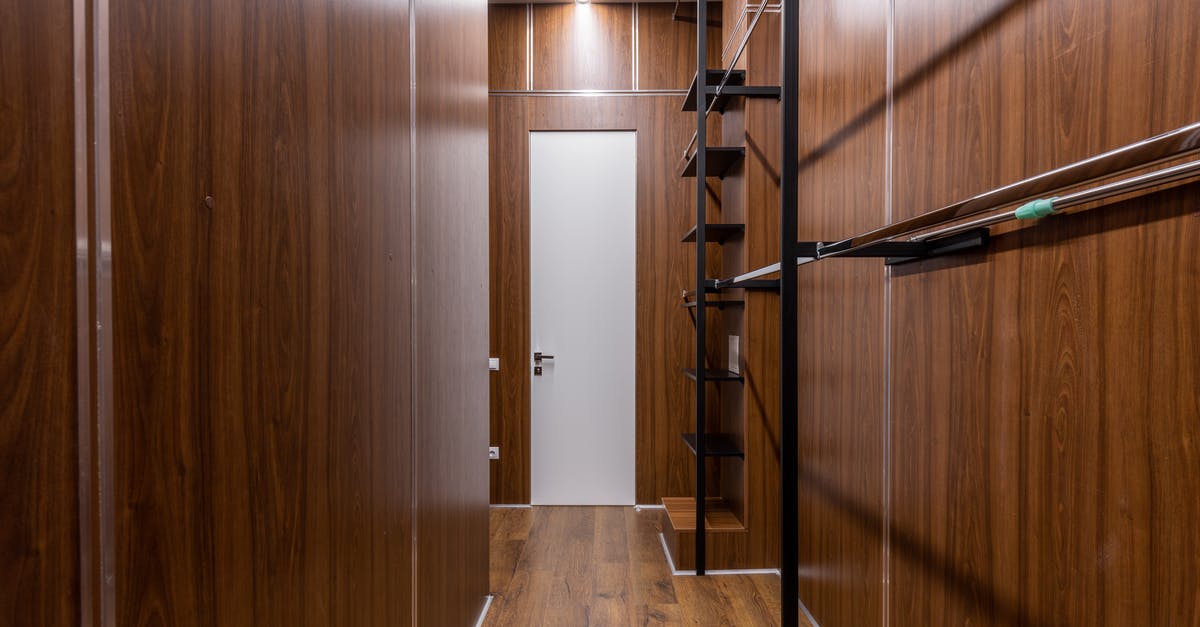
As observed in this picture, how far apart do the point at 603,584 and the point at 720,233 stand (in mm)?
1799

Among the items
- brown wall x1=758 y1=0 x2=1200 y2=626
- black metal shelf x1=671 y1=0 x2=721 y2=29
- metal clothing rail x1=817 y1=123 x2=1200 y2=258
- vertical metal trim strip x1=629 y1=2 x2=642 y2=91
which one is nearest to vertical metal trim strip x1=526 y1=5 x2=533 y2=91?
vertical metal trim strip x1=629 y1=2 x2=642 y2=91

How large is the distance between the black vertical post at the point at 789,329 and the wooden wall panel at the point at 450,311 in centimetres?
86

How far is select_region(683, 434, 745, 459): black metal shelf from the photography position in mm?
2723

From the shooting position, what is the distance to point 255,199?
810 mm

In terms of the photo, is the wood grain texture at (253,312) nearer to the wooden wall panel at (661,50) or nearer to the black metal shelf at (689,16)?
the wooden wall panel at (661,50)

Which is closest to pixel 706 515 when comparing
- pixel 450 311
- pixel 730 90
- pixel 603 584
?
pixel 603 584

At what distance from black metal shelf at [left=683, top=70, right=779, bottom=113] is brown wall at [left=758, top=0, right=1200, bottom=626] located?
49 cm

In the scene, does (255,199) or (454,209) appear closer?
(255,199)

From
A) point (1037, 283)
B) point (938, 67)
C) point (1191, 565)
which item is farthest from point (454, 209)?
point (1191, 565)

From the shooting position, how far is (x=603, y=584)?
2.60m

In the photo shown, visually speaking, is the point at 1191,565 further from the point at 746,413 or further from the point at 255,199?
the point at 746,413

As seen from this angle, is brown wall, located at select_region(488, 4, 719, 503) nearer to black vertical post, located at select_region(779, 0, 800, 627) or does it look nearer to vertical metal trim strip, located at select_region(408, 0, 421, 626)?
vertical metal trim strip, located at select_region(408, 0, 421, 626)

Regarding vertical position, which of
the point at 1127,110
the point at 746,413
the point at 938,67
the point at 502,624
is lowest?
the point at 502,624

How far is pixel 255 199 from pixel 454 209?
1.09 metres
